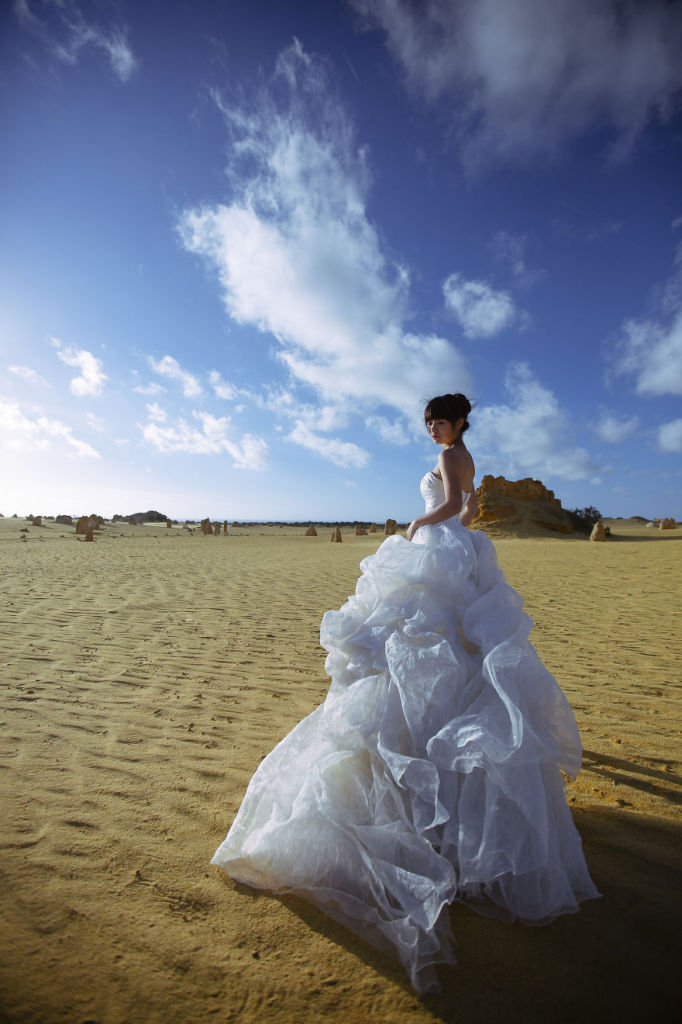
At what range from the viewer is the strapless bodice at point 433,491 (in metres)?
2.93


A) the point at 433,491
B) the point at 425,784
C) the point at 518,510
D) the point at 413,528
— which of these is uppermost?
the point at 518,510

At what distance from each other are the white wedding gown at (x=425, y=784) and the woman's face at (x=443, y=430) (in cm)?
71

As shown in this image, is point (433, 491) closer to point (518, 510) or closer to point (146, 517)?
point (518, 510)

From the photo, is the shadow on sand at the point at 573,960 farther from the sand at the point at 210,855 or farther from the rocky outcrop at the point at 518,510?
the rocky outcrop at the point at 518,510

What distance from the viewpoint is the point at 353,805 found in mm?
2141

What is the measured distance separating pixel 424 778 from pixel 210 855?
1279 mm

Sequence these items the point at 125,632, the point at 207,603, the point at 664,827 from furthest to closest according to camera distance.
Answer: the point at 207,603 → the point at 125,632 → the point at 664,827

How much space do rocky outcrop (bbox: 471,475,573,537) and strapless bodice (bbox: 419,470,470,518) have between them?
23588mm

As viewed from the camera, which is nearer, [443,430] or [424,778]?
[424,778]

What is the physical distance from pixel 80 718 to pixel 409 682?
3.31 m

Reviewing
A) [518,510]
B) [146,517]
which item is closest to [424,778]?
[518,510]

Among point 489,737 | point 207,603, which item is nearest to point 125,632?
point 207,603

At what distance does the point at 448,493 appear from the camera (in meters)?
2.71

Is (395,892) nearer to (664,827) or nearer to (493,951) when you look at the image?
(493,951)
